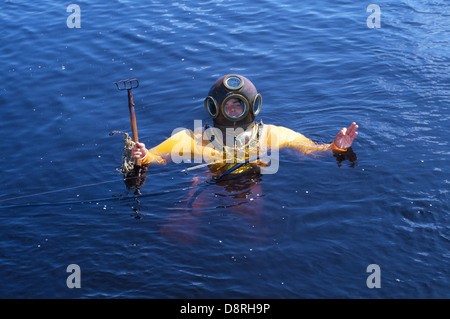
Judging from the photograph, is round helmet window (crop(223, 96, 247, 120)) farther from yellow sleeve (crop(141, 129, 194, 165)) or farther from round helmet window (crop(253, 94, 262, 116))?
yellow sleeve (crop(141, 129, 194, 165))

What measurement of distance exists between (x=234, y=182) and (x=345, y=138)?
5.50 feet

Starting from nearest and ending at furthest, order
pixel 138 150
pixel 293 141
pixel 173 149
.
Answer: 1. pixel 138 150
2. pixel 173 149
3. pixel 293 141

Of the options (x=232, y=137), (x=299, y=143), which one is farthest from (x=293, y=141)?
(x=232, y=137)

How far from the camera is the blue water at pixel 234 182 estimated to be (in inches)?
247

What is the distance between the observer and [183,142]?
8117mm

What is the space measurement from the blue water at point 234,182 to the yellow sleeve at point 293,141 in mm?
201

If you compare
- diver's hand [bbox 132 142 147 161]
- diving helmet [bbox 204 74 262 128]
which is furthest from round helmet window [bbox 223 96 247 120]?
diver's hand [bbox 132 142 147 161]

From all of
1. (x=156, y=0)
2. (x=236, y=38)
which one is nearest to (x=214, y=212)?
(x=236, y=38)

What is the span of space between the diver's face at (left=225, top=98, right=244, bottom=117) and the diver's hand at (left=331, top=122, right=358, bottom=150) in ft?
4.65

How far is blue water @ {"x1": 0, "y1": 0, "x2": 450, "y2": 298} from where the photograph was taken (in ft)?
20.6

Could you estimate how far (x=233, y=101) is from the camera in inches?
306

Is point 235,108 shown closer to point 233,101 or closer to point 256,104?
point 233,101

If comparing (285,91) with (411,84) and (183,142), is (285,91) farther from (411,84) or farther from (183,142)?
(183,142)

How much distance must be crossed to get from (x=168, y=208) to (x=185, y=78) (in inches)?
183
